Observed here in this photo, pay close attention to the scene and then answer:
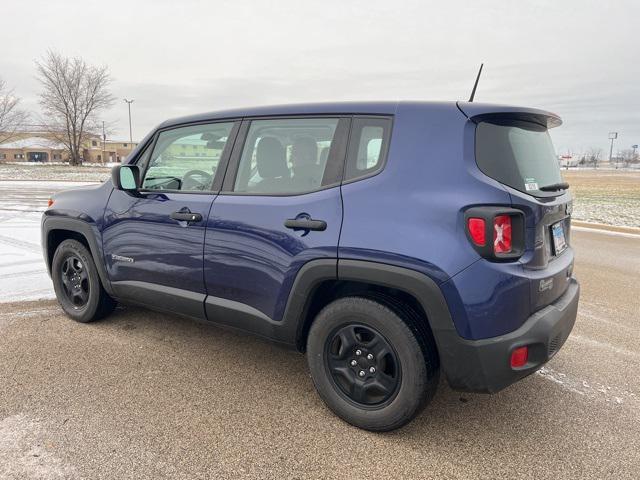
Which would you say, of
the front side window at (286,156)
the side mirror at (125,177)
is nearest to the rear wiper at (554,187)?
the front side window at (286,156)

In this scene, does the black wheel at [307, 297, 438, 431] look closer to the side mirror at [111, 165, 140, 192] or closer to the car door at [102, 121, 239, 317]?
the car door at [102, 121, 239, 317]

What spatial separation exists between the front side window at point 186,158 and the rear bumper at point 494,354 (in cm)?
189

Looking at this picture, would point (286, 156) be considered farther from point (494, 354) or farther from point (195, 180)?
point (494, 354)

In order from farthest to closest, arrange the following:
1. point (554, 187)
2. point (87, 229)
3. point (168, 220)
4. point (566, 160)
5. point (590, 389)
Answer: point (566, 160)
point (87, 229)
point (168, 220)
point (590, 389)
point (554, 187)

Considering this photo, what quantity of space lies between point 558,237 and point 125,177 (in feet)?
9.56

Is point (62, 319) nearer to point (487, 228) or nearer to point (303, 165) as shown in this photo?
point (303, 165)

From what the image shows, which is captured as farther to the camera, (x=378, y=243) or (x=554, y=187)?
(x=554, y=187)

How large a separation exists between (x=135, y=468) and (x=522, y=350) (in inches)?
76.5

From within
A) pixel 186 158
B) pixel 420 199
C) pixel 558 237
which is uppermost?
pixel 186 158

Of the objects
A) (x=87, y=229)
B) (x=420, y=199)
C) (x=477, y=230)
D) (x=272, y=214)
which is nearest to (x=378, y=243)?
(x=420, y=199)

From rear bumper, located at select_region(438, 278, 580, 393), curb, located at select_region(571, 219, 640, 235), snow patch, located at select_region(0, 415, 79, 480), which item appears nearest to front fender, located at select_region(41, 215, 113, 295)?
snow patch, located at select_region(0, 415, 79, 480)

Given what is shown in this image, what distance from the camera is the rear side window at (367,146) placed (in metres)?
2.49

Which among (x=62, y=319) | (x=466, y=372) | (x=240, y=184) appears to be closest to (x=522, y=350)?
(x=466, y=372)

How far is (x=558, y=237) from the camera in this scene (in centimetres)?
269
